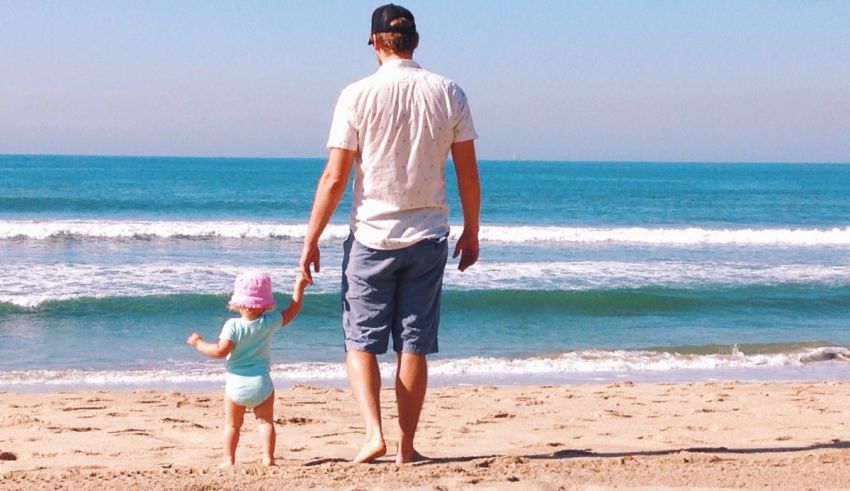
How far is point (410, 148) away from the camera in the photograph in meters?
3.98

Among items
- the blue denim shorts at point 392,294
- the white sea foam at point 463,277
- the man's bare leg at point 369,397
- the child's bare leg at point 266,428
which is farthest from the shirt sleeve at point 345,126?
the white sea foam at point 463,277

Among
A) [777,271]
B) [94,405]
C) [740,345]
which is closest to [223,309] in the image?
[94,405]

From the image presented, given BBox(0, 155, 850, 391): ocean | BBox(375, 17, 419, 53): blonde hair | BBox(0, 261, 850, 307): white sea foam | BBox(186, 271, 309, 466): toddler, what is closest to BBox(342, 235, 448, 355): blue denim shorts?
BBox(186, 271, 309, 466): toddler

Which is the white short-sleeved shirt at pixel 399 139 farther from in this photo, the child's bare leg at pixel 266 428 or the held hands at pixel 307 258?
the child's bare leg at pixel 266 428

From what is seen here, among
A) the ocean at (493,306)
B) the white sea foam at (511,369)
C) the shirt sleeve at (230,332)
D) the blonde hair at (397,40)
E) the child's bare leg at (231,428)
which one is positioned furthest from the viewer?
the ocean at (493,306)

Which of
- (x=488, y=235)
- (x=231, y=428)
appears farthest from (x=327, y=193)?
(x=488, y=235)

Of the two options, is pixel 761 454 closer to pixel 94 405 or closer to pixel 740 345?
pixel 94 405

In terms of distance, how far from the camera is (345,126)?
3.96 meters

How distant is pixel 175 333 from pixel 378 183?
23.0 feet

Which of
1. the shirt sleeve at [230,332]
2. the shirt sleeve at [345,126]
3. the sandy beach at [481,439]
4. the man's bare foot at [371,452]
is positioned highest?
the shirt sleeve at [345,126]

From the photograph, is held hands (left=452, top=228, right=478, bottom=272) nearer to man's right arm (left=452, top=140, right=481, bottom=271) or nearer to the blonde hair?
man's right arm (left=452, top=140, right=481, bottom=271)

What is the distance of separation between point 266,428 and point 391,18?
187 cm

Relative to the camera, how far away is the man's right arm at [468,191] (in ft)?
13.4

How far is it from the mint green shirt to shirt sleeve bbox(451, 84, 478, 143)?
1161 mm
